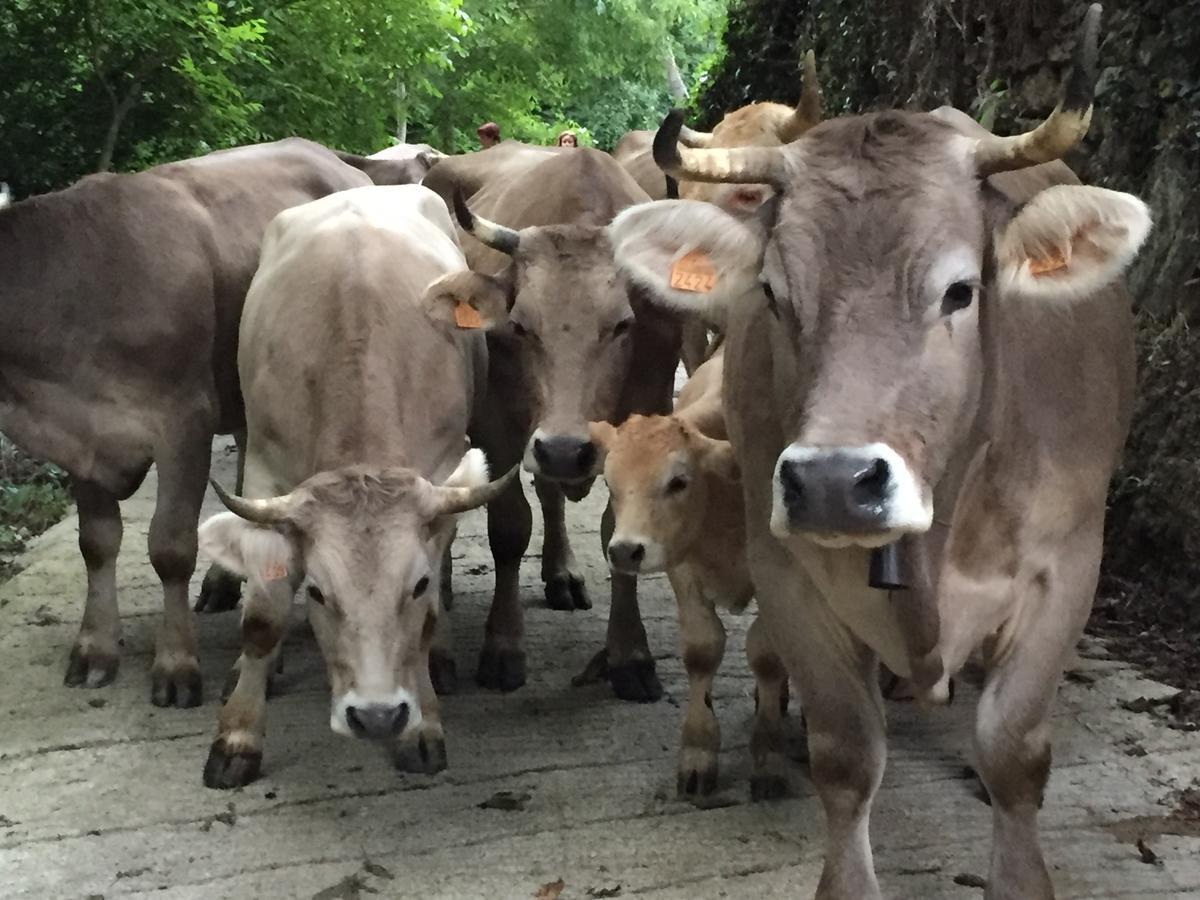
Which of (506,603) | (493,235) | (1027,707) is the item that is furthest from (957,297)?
(506,603)

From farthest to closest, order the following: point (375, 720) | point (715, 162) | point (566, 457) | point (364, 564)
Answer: point (566, 457), point (364, 564), point (375, 720), point (715, 162)

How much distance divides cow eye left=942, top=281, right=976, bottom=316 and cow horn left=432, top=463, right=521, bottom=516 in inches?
65.6

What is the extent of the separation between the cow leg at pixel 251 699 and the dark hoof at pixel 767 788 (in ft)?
5.31

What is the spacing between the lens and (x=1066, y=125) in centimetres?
247

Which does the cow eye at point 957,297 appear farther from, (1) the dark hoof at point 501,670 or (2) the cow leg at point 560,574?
(2) the cow leg at point 560,574

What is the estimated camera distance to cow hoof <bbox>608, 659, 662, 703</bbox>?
477 cm

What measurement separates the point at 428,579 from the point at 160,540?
→ 161cm

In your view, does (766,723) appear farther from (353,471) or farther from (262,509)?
(262,509)

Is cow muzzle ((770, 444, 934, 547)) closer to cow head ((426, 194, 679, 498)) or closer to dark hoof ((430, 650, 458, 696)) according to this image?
cow head ((426, 194, 679, 498))

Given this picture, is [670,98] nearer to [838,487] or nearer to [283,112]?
[283,112]

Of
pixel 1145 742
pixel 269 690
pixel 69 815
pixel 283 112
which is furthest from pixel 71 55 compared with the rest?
pixel 1145 742

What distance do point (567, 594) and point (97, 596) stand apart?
2064 millimetres

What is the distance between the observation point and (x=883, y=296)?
2438mm

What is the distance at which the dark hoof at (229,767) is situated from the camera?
409cm
